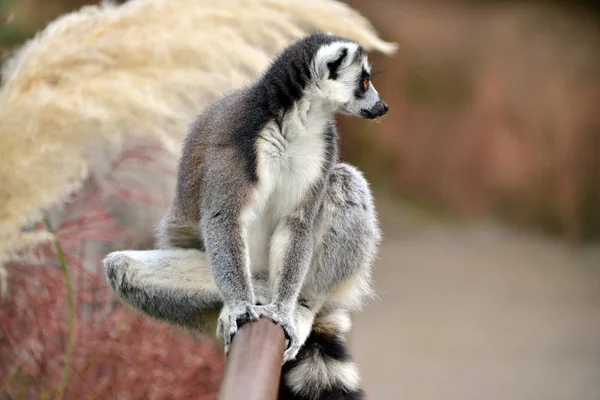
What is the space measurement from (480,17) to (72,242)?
529cm

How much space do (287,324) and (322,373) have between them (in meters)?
0.18

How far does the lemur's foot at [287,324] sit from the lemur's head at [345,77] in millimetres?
629

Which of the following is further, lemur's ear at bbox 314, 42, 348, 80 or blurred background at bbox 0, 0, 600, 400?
blurred background at bbox 0, 0, 600, 400

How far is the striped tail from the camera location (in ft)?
8.04

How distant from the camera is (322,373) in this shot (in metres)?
2.46

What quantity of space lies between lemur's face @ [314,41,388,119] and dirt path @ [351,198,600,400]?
2969 mm

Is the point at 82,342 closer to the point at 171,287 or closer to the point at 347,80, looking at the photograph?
the point at 171,287

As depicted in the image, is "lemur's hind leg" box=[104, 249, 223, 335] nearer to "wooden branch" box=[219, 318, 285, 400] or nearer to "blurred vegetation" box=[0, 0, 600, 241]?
"wooden branch" box=[219, 318, 285, 400]

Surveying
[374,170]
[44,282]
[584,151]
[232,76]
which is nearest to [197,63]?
[232,76]

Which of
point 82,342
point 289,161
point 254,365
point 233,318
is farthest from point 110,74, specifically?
point 254,365

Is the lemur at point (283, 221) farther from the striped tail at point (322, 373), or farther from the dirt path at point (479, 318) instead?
the dirt path at point (479, 318)

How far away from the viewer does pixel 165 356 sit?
3.70 meters

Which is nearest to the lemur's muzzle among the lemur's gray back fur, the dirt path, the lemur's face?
the lemur's face

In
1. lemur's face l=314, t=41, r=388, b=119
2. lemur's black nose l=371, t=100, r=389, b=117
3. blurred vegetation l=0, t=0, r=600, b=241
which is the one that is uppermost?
lemur's face l=314, t=41, r=388, b=119
